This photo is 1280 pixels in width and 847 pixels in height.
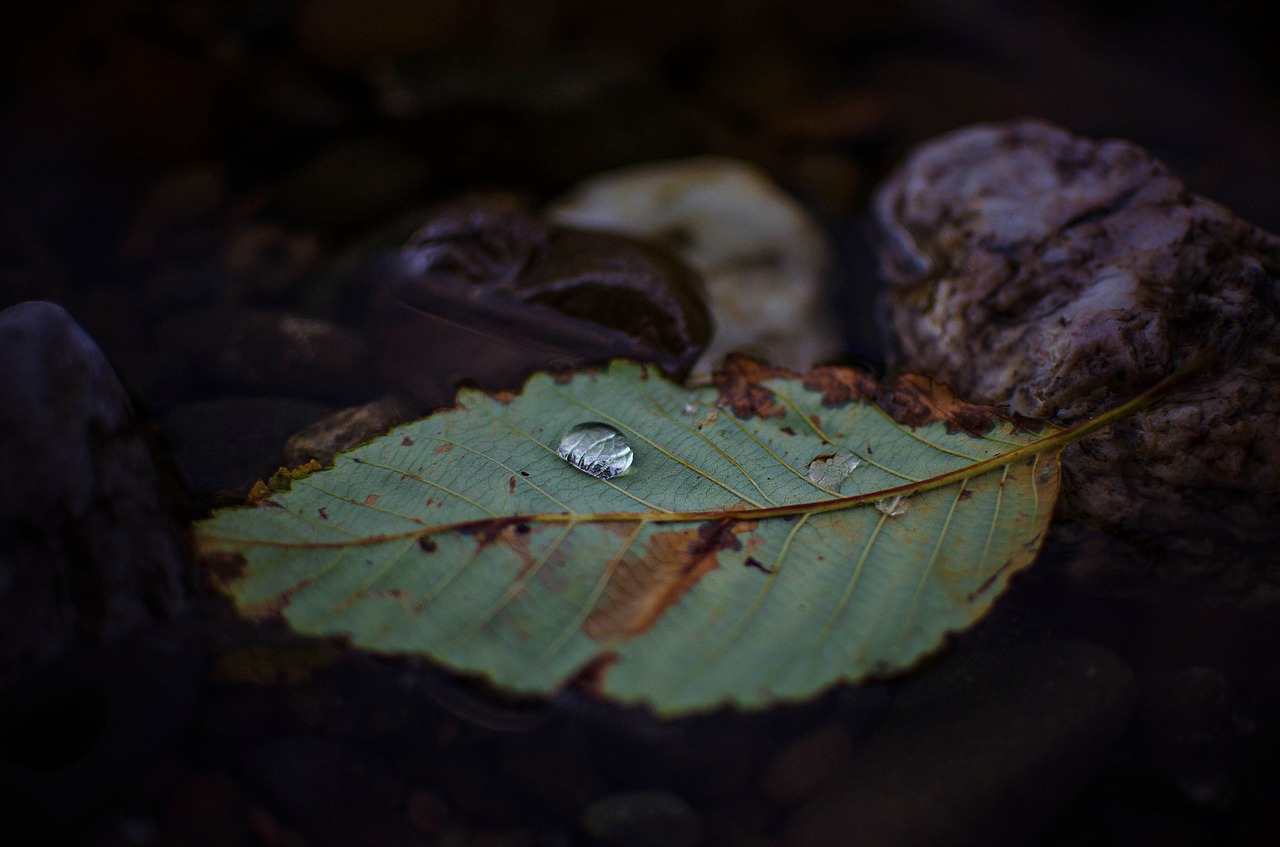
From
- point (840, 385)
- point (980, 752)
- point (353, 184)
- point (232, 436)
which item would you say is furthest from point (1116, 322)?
point (353, 184)

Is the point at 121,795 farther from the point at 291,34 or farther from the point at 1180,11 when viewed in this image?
the point at 1180,11

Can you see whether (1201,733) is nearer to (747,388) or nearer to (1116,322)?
(1116,322)

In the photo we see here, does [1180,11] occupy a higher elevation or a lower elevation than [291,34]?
higher

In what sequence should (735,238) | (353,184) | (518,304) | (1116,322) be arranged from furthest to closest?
1. (353,184)
2. (735,238)
3. (518,304)
4. (1116,322)

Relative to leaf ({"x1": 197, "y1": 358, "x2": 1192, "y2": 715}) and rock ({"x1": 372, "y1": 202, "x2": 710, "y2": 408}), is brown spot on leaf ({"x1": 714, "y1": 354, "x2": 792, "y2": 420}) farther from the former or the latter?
rock ({"x1": 372, "y1": 202, "x2": 710, "y2": 408})

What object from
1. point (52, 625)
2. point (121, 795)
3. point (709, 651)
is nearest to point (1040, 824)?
point (709, 651)
